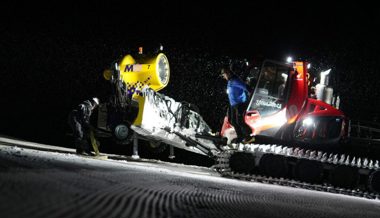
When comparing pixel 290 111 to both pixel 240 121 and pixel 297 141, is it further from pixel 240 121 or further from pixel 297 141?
pixel 240 121

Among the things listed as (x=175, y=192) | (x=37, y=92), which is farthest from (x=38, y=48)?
(x=175, y=192)

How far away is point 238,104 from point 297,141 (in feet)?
4.94

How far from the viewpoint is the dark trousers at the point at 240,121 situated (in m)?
8.77

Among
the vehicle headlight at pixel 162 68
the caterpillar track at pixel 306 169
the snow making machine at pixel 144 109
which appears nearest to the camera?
the caterpillar track at pixel 306 169

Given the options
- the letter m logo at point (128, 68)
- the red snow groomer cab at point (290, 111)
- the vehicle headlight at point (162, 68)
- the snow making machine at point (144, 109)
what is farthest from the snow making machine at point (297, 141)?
the letter m logo at point (128, 68)

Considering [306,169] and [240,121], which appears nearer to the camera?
[306,169]

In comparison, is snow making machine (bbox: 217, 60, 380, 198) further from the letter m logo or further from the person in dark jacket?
the letter m logo

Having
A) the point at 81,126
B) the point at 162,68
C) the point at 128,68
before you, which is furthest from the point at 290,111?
the point at 81,126

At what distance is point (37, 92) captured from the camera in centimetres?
1789

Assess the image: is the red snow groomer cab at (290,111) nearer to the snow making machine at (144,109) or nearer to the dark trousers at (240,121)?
the dark trousers at (240,121)

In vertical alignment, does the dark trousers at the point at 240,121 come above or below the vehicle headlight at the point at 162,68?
below

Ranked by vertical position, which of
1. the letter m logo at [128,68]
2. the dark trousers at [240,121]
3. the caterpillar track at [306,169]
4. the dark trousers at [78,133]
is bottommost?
the caterpillar track at [306,169]

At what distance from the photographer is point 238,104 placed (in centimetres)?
891

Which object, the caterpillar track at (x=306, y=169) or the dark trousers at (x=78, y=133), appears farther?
the dark trousers at (x=78, y=133)
